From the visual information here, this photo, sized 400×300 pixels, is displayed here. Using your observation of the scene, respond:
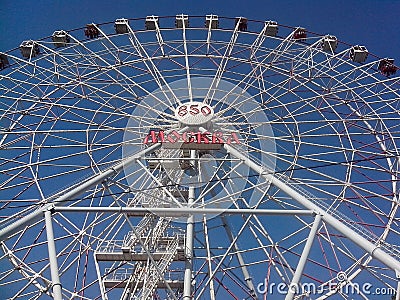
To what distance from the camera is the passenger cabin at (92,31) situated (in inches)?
1070

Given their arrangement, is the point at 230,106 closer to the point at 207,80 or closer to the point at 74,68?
the point at 207,80

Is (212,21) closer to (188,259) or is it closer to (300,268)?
(188,259)

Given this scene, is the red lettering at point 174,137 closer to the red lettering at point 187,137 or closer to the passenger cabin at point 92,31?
the red lettering at point 187,137

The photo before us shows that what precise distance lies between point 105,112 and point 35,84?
3894mm

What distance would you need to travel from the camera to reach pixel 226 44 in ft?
85.8

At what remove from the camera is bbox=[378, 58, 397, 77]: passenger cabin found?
26984 mm

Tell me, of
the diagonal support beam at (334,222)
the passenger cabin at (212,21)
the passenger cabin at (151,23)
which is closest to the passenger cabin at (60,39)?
the passenger cabin at (151,23)

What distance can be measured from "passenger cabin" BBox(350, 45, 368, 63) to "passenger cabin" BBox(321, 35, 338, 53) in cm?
103

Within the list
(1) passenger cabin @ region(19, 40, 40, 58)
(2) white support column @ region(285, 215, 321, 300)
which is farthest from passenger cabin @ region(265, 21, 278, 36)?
(2) white support column @ region(285, 215, 321, 300)

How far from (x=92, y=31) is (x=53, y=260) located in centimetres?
1624

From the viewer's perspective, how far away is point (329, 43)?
2780 centimetres

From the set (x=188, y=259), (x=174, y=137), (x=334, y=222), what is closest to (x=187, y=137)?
(x=174, y=137)

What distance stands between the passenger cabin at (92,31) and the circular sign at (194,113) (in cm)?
779

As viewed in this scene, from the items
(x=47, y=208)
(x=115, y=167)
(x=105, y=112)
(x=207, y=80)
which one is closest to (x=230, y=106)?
(x=207, y=80)
